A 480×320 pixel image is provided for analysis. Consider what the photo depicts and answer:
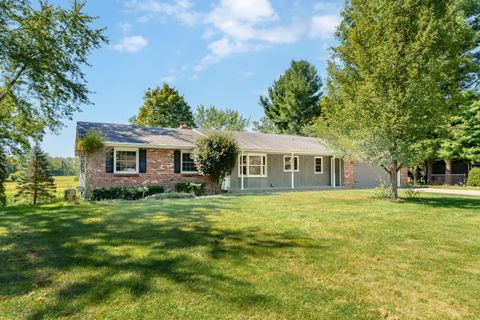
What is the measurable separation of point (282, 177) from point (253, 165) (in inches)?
90.5

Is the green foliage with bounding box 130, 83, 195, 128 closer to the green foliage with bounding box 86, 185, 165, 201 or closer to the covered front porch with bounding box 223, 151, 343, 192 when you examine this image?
the covered front porch with bounding box 223, 151, 343, 192

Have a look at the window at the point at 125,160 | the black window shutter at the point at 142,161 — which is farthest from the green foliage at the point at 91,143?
the black window shutter at the point at 142,161

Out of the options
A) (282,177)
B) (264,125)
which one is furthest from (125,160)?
(264,125)

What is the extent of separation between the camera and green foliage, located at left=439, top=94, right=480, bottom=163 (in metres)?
25.3

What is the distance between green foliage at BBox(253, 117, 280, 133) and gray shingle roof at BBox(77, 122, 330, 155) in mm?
20504

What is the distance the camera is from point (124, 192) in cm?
1456

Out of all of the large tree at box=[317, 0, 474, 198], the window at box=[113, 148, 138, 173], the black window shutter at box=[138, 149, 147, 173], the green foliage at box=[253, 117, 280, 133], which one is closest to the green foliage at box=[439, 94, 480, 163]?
the large tree at box=[317, 0, 474, 198]

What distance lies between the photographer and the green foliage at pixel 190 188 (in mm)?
16062

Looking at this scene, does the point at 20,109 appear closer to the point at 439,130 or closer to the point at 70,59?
the point at 70,59

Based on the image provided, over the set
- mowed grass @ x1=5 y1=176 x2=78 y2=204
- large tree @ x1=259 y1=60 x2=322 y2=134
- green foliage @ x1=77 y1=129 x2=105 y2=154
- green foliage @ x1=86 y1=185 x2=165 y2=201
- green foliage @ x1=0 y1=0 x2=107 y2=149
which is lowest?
mowed grass @ x1=5 y1=176 x2=78 y2=204

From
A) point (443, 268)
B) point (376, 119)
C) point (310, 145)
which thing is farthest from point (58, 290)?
point (310, 145)

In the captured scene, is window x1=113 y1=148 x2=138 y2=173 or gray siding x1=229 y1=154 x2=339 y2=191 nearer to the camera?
window x1=113 y1=148 x2=138 y2=173

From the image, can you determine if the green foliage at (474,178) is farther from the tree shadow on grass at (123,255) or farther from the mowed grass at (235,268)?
the tree shadow on grass at (123,255)

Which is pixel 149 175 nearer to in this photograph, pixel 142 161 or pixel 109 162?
pixel 142 161
